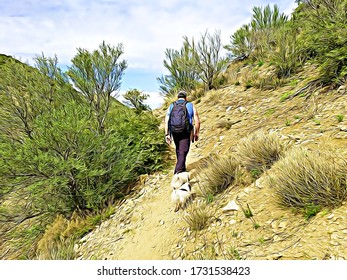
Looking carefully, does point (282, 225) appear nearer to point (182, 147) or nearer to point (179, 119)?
point (182, 147)

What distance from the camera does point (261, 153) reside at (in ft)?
13.8

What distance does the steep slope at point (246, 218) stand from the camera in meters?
2.61

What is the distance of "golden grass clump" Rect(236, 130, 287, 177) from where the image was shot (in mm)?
4125

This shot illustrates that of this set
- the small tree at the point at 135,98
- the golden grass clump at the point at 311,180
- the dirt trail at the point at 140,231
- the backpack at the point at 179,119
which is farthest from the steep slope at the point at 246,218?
the small tree at the point at 135,98

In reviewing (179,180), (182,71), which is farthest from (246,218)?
(182,71)

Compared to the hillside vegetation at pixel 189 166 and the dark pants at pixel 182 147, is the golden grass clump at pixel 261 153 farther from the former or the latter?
the dark pants at pixel 182 147

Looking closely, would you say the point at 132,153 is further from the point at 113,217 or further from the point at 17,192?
the point at 17,192

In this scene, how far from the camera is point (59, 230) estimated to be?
18.8 feet

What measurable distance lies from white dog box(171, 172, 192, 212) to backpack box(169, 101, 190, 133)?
904mm

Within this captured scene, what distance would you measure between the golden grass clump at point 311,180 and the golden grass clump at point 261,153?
2.29 ft

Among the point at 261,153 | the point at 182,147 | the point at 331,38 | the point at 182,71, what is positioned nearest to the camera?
the point at 261,153

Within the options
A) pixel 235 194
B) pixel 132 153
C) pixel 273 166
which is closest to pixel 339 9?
pixel 273 166

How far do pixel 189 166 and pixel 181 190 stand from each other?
1.78 meters

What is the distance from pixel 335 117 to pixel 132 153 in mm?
5075
